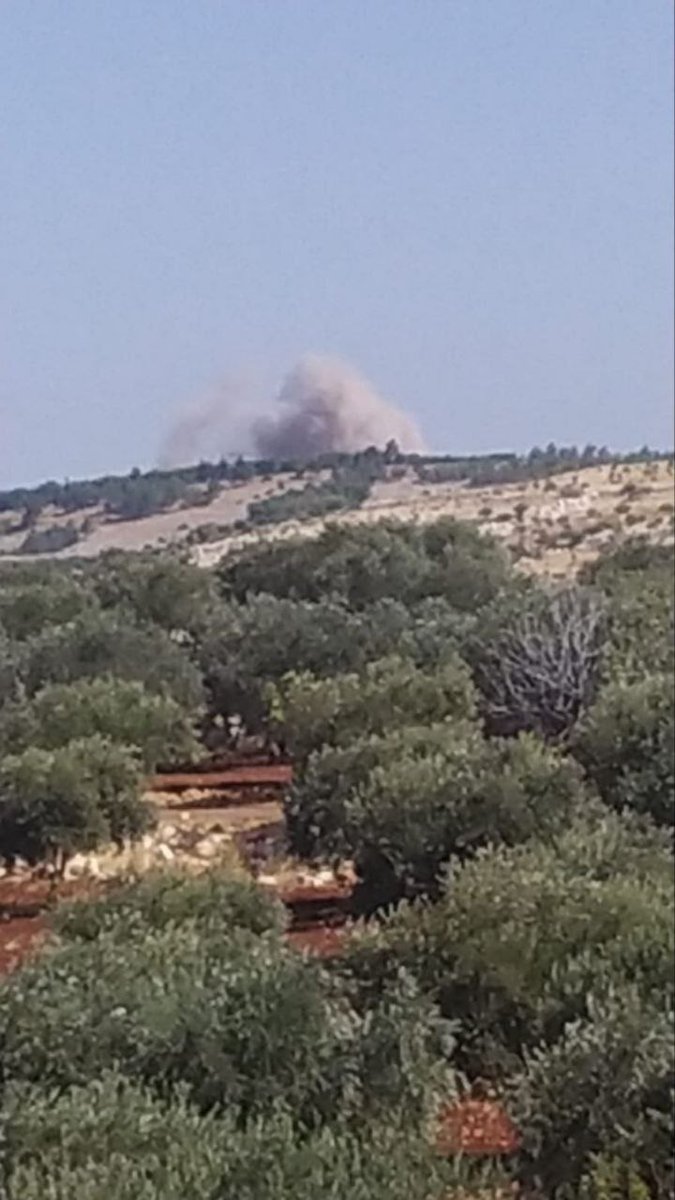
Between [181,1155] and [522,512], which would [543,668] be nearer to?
[181,1155]

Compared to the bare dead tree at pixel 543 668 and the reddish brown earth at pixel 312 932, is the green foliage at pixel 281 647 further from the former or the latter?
the reddish brown earth at pixel 312 932

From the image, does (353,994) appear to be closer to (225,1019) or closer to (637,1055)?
(225,1019)

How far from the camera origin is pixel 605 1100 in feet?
24.0

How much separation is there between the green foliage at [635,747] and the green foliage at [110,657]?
8.59 meters

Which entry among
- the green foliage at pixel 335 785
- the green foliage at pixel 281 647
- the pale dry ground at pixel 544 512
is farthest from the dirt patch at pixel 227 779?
the pale dry ground at pixel 544 512

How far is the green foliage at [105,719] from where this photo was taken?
17641mm

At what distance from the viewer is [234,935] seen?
972 centimetres

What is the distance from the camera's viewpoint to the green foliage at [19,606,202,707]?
2155 centimetres

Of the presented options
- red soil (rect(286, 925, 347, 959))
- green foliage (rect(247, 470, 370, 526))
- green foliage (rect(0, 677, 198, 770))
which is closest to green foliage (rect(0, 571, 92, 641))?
green foliage (rect(0, 677, 198, 770))

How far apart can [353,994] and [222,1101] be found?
1909mm

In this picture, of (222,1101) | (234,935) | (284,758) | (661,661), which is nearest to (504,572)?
(284,758)

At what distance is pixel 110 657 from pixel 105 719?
161 inches

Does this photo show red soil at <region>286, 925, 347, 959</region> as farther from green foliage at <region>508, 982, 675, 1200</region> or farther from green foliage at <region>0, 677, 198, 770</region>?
green foliage at <region>0, 677, 198, 770</region>

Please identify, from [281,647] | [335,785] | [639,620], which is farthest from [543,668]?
[281,647]
